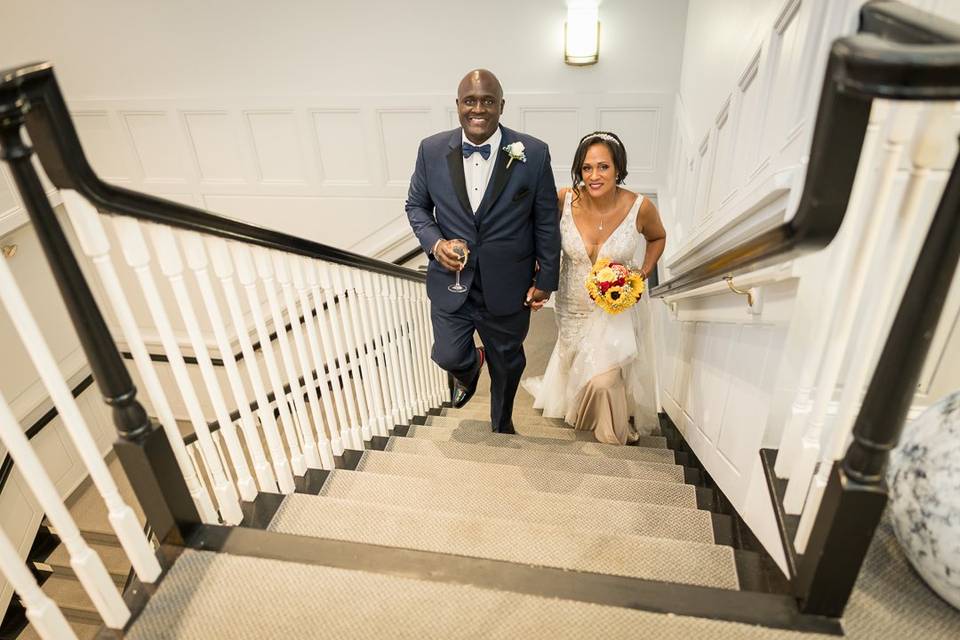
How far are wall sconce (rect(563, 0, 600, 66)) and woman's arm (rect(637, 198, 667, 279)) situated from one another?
219 cm

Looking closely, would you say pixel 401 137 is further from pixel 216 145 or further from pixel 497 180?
pixel 497 180

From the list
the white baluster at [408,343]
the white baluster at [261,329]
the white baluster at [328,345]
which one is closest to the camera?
the white baluster at [261,329]

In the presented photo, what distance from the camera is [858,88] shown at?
0.72m

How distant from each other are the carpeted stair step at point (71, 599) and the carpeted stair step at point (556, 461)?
3.42m

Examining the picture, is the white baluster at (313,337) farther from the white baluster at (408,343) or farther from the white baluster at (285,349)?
the white baluster at (408,343)

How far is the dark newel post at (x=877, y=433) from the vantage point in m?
0.76

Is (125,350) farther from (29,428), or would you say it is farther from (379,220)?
(379,220)

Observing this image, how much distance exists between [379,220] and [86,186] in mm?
4344

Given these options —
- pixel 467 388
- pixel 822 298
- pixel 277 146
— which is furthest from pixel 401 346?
pixel 277 146

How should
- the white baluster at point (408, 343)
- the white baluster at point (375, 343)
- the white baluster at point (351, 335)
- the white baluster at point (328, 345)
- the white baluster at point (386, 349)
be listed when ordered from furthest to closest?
the white baluster at point (408, 343), the white baluster at point (386, 349), the white baluster at point (375, 343), the white baluster at point (351, 335), the white baluster at point (328, 345)

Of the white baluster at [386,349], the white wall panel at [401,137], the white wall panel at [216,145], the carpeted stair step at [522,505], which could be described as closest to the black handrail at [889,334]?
the carpeted stair step at [522,505]

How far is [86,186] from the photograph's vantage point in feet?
3.26

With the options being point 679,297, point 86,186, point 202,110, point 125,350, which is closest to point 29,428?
point 125,350

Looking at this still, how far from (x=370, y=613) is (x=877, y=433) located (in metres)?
0.98
